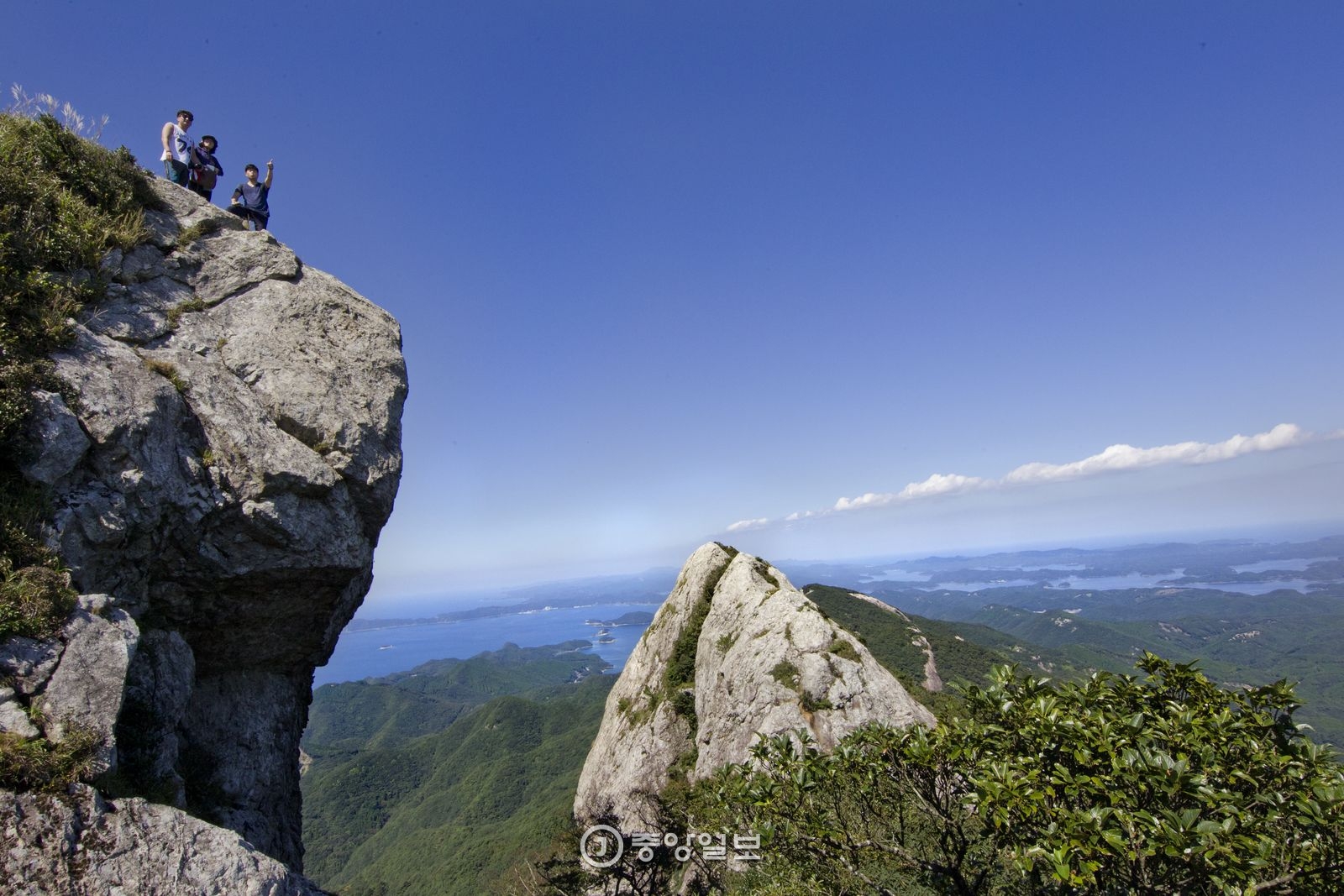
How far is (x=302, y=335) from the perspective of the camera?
15805 millimetres

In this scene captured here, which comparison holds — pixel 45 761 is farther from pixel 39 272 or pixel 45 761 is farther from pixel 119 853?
pixel 39 272

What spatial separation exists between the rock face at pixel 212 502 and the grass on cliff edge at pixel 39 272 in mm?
346

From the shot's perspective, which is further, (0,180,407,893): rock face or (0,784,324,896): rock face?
(0,180,407,893): rock face

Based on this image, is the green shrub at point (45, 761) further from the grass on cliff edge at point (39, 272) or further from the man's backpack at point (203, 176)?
the man's backpack at point (203, 176)

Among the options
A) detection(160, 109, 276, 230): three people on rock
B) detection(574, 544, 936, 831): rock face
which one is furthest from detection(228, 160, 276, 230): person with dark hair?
detection(574, 544, 936, 831): rock face

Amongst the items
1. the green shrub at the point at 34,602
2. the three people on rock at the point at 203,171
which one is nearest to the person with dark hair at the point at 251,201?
the three people on rock at the point at 203,171

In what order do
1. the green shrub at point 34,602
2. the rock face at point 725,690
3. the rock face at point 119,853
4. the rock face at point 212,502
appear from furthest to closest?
the rock face at point 725,690 < the rock face at point 212,502 < the green shrub at point 34,602 < the rock face at point 119,853

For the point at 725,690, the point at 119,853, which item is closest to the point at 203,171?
the point at 119,853

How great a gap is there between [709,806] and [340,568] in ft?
39.1

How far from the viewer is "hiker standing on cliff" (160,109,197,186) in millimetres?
16312

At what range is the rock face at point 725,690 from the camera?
2172 centimetres

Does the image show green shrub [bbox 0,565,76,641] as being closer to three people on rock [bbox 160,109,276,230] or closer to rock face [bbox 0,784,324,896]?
rock face [bbox 0,784,324,896]

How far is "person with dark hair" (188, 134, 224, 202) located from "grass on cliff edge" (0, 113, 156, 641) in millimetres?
2666

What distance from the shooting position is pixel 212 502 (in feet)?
40.9
